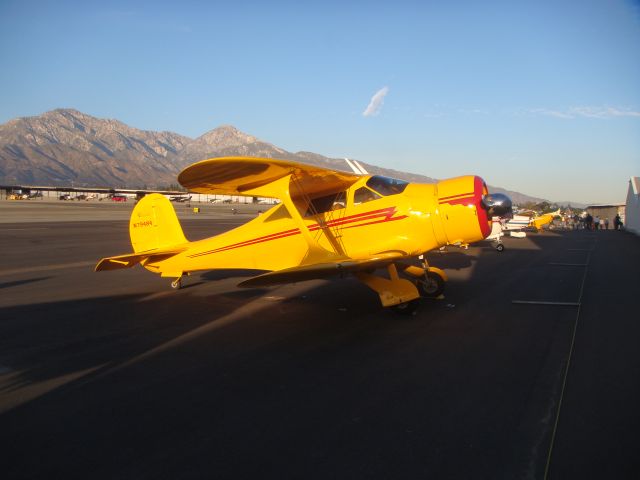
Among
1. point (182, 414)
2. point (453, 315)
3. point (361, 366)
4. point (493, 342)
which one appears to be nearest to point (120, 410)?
point (182, 414)

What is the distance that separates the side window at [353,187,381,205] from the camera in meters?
8.68

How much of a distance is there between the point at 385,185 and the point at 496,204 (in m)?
1.91

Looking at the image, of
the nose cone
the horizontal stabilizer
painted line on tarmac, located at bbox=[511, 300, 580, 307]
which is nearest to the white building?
painted line on tarmac, located at bbox=[511, 300, 580, 307]

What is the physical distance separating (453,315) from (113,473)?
6.10m

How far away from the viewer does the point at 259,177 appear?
318 inches

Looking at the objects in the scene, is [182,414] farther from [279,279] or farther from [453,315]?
[453,315]

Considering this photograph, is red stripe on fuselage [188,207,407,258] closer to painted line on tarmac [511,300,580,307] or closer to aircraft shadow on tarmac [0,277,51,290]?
painted line on tarmac [511,300,580,307]

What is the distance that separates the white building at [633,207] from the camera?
3772cm

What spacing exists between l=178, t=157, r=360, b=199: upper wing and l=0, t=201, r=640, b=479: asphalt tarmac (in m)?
2.20

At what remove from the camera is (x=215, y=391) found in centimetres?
501

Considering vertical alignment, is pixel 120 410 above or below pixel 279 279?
below

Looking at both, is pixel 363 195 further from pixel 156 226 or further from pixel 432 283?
pixel 156 226

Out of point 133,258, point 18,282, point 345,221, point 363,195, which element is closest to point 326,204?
point 345,221

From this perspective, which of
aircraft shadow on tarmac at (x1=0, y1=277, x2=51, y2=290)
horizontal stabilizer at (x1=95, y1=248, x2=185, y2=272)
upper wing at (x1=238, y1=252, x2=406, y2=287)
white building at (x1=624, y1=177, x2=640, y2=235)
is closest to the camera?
upper wing at (x1=238, y1=252, x2=406, y2=287)
